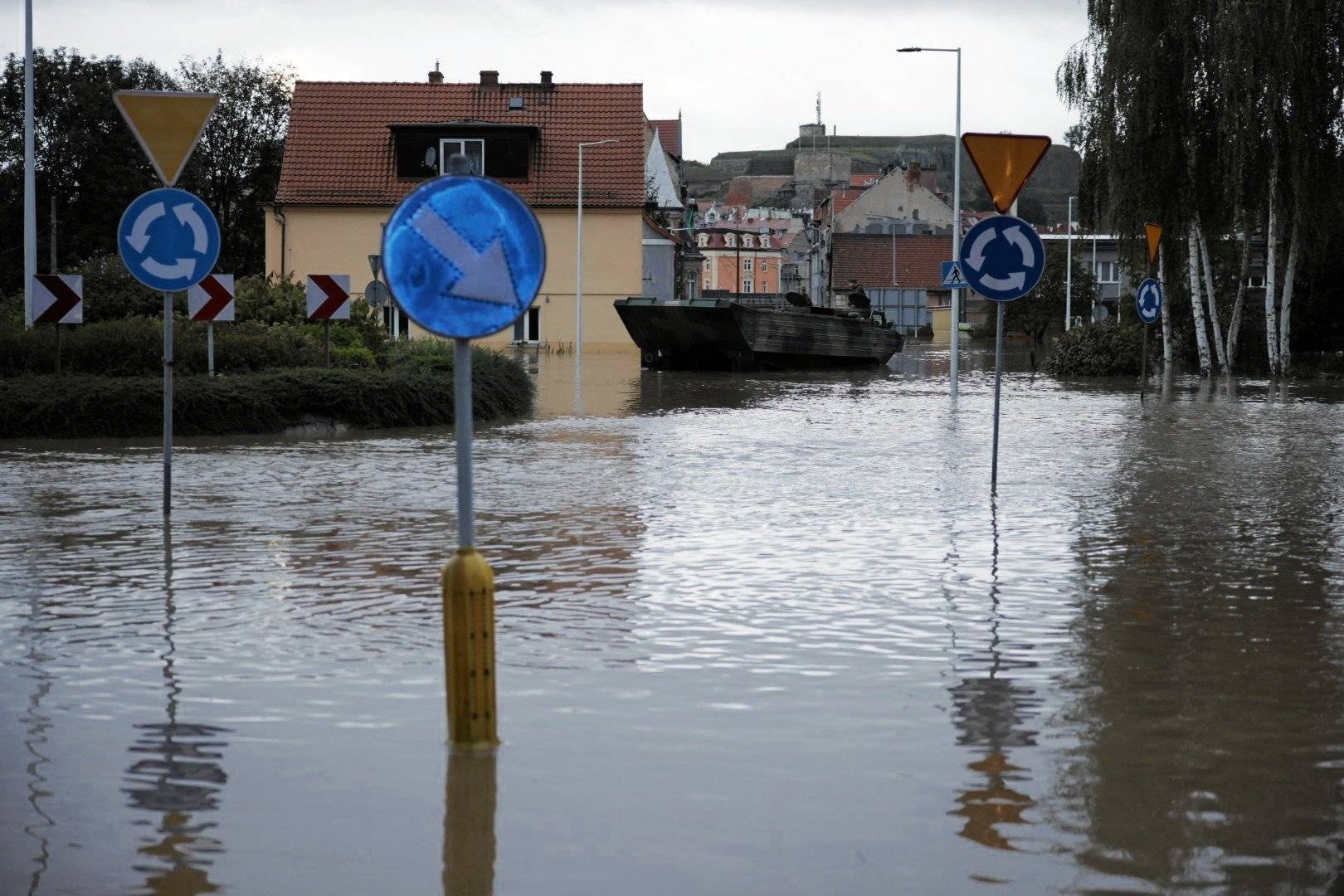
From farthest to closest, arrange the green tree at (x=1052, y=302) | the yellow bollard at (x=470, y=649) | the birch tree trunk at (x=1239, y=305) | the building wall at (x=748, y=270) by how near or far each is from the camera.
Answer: the building wall at (x=748, y=270)
the green tree at (x=1052, y=302)
the birch tree trunk at (x=1239, y=305)
the yellow bollard at (x=470, y=649)

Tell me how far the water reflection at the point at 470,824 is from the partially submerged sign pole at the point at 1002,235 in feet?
29.7

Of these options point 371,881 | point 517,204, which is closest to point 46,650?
point 517,204

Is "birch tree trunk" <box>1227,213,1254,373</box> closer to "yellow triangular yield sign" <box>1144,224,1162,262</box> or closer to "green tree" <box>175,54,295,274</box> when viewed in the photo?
"yellow triangular yield sign" <box>1144,224,1162,262</box>

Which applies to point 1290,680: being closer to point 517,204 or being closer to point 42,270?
point 517,204

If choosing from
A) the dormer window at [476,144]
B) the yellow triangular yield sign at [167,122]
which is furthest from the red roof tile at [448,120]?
the yellow triangular yield sign at [167,122]

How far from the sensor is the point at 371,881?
450 centimetres

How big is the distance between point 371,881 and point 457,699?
137 centimetres

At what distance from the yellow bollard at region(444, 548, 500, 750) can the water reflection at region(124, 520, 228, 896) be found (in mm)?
765

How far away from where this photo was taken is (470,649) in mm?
5789

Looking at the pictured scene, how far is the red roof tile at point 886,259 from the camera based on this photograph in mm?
120125

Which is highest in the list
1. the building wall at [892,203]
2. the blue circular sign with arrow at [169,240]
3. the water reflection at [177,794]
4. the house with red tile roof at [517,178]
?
the building wall at [892,203]

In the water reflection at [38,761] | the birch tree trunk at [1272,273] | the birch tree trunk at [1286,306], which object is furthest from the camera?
the birch tree trunk at [1286,306]

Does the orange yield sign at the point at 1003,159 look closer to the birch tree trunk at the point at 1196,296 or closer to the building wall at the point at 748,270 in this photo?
the birch tree trunk at the point at 1196,296

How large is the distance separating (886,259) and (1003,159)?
108741 mm
